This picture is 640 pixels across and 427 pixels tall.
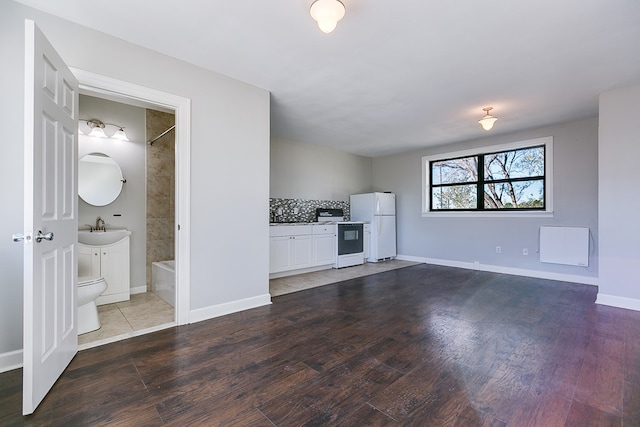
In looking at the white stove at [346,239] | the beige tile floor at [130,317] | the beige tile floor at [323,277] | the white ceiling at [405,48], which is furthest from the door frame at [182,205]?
the white stove at [346,239]

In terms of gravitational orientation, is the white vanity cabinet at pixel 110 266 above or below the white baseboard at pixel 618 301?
above

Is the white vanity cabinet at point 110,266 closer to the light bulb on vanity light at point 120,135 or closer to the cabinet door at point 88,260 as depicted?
the cabinet door at point 88,260

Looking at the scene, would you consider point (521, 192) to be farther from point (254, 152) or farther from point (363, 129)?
point (254, 152)

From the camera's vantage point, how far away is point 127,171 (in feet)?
11.9

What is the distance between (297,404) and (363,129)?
13.6 feet

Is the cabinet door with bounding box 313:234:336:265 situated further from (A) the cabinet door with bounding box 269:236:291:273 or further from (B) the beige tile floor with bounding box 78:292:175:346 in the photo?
(B) the beige tile floor with bounding box 78:292:175:346

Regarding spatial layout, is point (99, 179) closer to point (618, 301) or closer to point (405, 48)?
point (405, 48)

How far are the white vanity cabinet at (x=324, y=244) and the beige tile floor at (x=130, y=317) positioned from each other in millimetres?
2509

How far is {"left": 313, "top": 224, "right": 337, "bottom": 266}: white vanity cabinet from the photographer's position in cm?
505

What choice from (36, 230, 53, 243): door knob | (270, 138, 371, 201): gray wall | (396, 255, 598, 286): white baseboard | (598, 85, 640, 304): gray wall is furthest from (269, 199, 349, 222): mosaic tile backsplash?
(598, 85, 640, 304): gray wall

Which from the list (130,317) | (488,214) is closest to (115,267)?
(130,317)

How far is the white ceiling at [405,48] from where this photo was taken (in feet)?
6.48

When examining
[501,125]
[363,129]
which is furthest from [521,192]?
[363,129]

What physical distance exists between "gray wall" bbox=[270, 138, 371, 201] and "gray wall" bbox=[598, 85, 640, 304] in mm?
4178
